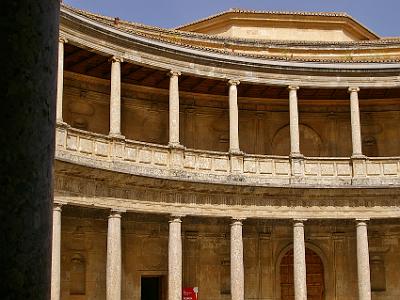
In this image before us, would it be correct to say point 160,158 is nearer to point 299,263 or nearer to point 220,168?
point 220,168

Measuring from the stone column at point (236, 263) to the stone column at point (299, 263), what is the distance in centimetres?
198

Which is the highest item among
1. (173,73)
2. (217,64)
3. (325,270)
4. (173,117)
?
(217,64)

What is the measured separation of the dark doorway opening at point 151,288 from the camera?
2554 cm

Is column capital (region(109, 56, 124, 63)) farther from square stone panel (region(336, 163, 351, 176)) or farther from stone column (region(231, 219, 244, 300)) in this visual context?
square stone panel (region(336, 163, 351, 176))

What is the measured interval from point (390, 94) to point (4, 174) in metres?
26.6

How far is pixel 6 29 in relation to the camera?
267cm

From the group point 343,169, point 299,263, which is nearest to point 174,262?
point 299,263

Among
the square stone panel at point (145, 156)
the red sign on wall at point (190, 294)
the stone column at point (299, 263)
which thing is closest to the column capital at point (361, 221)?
the stone column at point (299, 263)

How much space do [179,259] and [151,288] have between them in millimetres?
3727

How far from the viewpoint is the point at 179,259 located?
73.8 feet

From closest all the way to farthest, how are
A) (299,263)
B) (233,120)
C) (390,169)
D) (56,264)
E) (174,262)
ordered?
1. (56,264)
2. (174,262)
3. (299,263)
4. (233,120)
5. (390,169)

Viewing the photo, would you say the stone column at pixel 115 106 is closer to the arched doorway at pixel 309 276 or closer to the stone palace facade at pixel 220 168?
the stone palace facade at pixel 220 168

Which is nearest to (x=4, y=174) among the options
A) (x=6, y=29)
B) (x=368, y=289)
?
(x=6, y=29)

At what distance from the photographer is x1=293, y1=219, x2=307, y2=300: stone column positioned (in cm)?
2348
